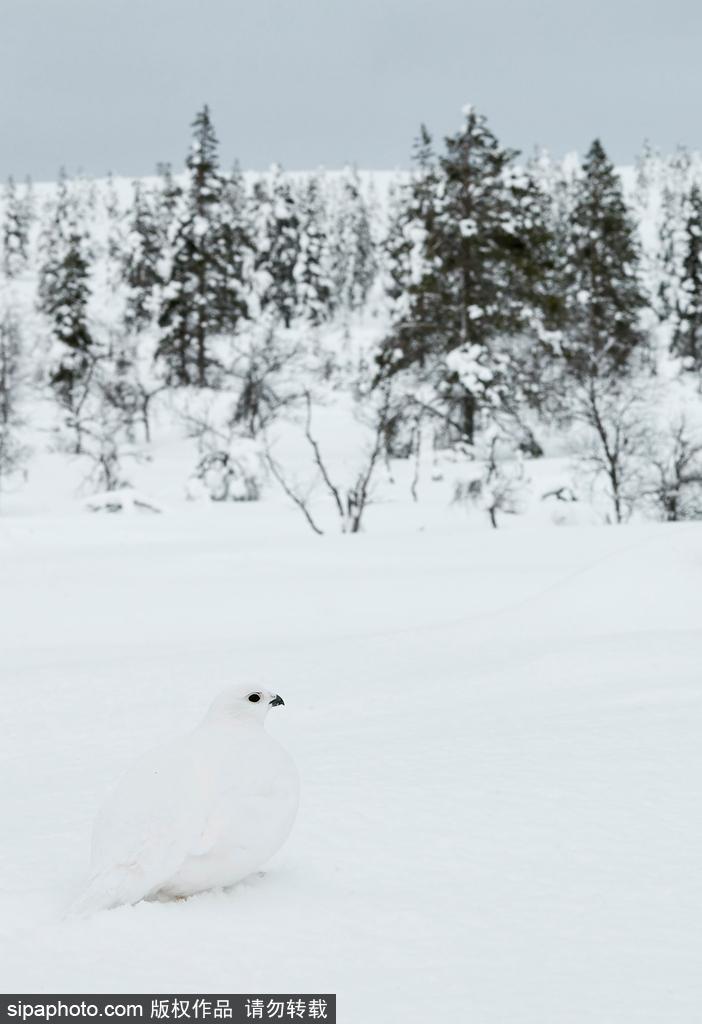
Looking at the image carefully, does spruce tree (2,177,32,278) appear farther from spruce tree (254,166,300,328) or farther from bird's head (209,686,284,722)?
bird's head (209,686,284,722)

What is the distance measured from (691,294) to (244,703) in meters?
51.1

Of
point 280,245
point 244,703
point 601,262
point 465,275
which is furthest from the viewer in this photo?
point 280,245

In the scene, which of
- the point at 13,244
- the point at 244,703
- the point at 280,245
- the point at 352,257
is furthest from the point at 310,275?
the point at 244,703

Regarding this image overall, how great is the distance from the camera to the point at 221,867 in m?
2.59

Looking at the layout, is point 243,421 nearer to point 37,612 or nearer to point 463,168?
point 463,168

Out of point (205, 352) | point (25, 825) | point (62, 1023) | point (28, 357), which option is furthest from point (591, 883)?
point (28, 357)

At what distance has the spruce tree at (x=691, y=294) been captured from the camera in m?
48.6

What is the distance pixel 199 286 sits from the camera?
4525 centimetres

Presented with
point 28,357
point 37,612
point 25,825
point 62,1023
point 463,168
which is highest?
point 463,168

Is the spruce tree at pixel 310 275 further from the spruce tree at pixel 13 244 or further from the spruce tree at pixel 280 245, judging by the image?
the spruce tree at pixel 13 244

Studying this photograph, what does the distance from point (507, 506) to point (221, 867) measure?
2324 cm

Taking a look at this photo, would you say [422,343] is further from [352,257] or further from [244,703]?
[352,257]

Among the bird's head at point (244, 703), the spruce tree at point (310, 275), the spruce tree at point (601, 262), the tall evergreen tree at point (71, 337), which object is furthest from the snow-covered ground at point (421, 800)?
the spruce tree at point (310, 275)

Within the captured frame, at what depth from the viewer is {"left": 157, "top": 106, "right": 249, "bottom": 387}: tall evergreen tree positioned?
44812 mm
